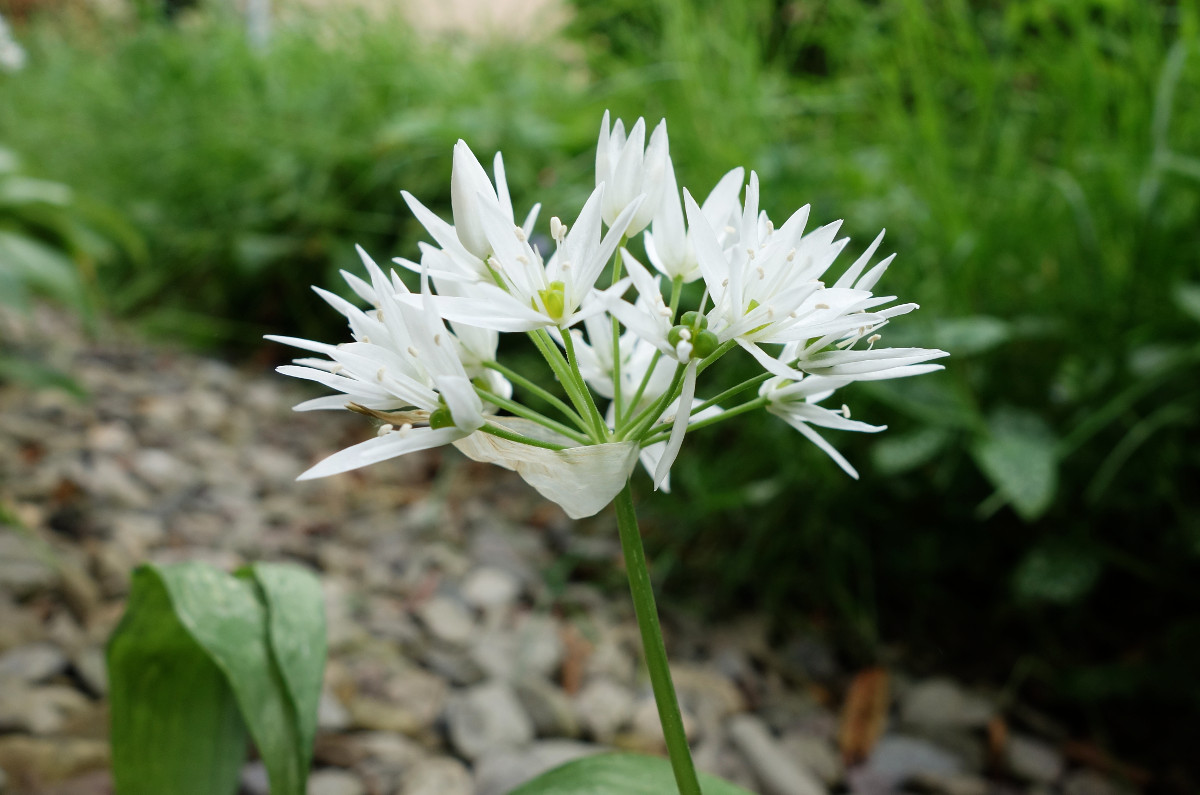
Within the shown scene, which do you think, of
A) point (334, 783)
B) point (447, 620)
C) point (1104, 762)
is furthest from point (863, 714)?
point (334, 783)

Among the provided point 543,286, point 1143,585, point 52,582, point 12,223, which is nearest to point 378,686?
point 52,582

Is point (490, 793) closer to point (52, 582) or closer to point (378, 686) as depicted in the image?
point (378, 686)

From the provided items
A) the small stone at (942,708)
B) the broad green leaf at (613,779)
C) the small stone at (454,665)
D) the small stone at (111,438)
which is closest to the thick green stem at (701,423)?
the broad green leaf at (613,779)

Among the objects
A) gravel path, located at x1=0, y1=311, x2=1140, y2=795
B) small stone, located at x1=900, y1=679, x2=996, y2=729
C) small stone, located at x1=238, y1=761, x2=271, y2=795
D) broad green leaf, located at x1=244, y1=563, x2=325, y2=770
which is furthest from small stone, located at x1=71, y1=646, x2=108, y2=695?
small stone, located at x1=900, y1=679, x2=996, y2=729

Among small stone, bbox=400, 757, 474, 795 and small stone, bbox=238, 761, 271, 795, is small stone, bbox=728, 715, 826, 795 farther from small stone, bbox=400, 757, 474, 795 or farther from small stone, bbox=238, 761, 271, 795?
small stone, bbox=238, 761, 271, 795

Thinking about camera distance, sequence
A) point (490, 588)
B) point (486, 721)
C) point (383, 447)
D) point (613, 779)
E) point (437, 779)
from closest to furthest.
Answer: point (383, 447) < point (613, 779) < point (437, 779) < point (486, 721) < point (490, 588)

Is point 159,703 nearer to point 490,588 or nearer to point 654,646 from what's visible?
point 654,646

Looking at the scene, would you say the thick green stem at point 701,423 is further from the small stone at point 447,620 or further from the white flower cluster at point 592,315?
the small stone at point 447,620
